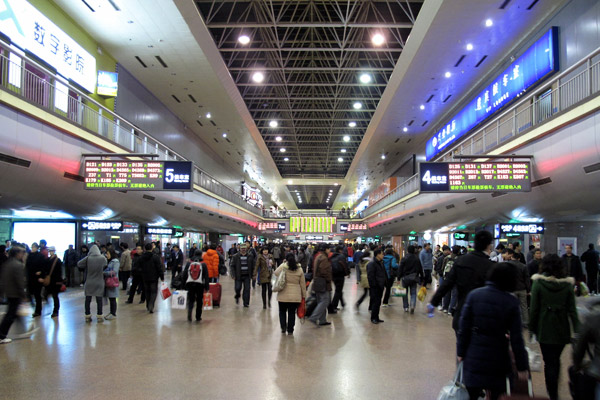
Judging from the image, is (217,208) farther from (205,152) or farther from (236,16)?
(236,16)

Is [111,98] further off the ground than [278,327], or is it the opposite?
[111,98]

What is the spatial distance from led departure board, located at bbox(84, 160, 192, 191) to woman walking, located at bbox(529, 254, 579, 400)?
9027mm

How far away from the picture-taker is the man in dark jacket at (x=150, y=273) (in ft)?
35.8

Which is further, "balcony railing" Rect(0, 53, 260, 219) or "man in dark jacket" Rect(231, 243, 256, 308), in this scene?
"man in dark jacket" Rect(231, 243, 256, 308)

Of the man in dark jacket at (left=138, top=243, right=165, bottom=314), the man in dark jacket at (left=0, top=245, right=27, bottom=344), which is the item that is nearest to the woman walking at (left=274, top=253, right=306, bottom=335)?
the man in dark jacket at (left=138, top=243, right=165, bottom=314)

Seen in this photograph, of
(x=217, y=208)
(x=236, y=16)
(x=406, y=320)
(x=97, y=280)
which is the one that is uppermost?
(x=236, y=16)

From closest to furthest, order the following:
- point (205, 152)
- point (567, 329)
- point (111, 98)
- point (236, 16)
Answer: point (567, 329)
point (111, 98)
point (236, 16)
point (205, 152)

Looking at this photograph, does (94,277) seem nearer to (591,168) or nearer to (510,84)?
(591,168)

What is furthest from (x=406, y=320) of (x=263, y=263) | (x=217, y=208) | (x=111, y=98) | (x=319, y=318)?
(x=217, y=208)

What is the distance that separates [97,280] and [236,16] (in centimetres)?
1672

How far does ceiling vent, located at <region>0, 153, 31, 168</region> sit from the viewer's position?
9234 millimetres

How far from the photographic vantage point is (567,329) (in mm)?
4523

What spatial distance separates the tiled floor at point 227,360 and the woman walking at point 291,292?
285 millimetres

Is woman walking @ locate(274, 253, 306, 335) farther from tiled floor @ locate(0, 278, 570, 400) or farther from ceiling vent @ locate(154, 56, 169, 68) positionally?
ceiling vent @ locate(154, 56, 169, 68)
